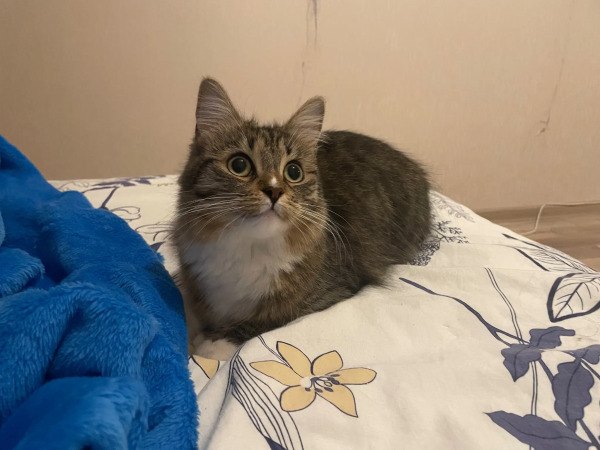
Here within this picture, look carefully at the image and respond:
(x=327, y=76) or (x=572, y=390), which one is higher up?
(x=327, y=76)

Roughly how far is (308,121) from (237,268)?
399mm

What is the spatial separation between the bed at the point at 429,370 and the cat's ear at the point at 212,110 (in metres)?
0.31

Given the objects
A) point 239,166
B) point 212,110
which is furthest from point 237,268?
point 212,110

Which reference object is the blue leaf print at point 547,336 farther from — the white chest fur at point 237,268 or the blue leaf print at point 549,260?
the white chest fur at point 237,268

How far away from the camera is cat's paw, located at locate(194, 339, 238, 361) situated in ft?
2.63

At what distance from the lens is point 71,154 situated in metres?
2.27

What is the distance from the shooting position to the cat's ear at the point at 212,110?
0.97 m

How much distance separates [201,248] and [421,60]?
1965 millimetres

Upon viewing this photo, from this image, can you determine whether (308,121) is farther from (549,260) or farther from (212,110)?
(549,260)

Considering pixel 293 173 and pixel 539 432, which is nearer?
pixel 539 432

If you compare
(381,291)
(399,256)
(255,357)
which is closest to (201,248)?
(255,357)

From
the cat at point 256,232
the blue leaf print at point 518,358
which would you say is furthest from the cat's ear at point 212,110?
the blue leaf print at point 518,358

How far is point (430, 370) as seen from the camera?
2.30 feet

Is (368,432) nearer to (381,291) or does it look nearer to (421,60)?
(381,291)
